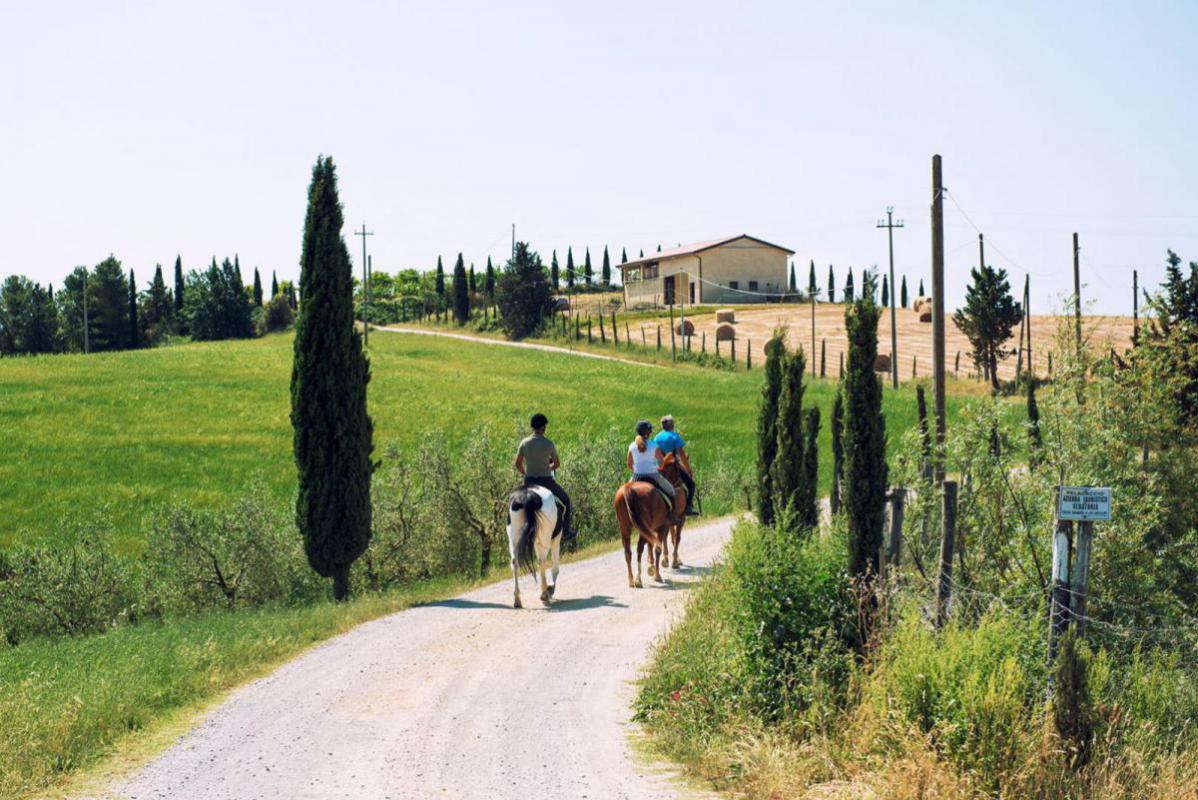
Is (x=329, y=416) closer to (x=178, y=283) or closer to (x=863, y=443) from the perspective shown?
(x=863, y=443)

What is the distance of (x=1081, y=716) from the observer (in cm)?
1063

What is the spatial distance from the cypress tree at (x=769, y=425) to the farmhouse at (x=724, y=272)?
96.3m

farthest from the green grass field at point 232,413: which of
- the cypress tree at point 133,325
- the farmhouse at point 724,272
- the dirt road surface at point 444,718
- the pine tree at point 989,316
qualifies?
the farmhouse at point 724,272

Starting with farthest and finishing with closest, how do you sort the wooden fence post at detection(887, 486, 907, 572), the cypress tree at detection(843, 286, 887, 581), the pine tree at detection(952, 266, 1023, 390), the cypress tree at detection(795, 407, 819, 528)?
the pine tree at detection(952, 266, 1023, 390) < the cypress tree at detection(795, 407, 819, 528) < the cypress tree at detection(843, 286, 887, 581) < the wooden fence post at detection(887, 486, 907, 572)

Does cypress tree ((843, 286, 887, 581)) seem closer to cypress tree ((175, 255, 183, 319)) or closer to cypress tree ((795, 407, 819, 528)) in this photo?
cypress tree ((795, 407, 819, 528))

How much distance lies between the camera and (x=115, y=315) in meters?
114

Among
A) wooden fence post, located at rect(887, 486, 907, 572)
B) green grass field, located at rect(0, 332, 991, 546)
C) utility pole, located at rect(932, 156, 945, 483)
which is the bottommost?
green grass field, located at rect(0, 332, 991, 546)

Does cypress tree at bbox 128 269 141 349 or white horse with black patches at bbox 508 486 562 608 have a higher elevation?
cypress tree at bbox 128 269 141 349

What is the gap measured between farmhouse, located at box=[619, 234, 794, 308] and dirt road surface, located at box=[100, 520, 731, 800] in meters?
105

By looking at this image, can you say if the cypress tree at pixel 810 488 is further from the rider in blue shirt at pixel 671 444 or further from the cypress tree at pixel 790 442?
the rider in blue shirt at pixel 671 444

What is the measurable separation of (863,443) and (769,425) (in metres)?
8.91

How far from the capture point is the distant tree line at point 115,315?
114 metres

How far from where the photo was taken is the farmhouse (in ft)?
405

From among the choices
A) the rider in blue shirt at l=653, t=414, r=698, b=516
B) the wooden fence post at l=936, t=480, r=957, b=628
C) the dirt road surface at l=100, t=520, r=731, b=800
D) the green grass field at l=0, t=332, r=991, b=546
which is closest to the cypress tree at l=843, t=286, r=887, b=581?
the wooden fence post at l=936, t=480, r=957, b=628
